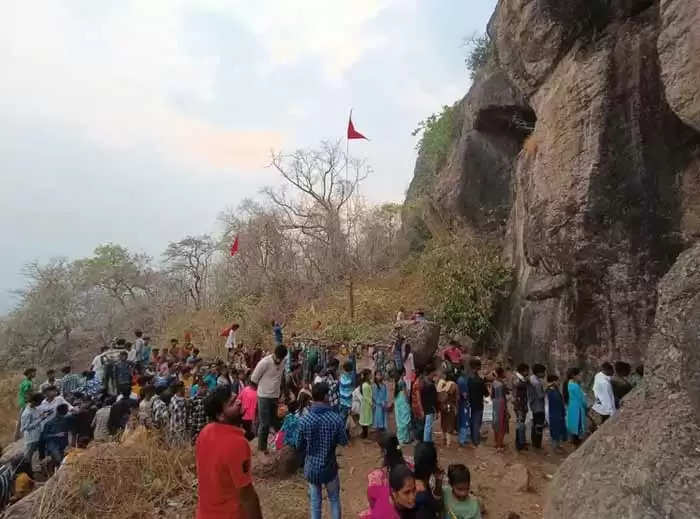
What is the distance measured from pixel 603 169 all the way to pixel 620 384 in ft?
12.9

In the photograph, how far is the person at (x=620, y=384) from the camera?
21.3 feet

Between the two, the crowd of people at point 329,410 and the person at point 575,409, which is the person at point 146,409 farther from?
the person at point 575,409

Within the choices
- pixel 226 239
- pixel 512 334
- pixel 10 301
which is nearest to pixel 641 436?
pixel 512 334

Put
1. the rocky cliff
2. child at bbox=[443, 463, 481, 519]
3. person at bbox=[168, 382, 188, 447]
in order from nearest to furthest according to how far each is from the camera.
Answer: child at bbox=[443, 463, 481, 519]
person at bbox=[168, 382, 188, 447]
the rocky cliff

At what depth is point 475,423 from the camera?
272 inches

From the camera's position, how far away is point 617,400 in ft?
21.3

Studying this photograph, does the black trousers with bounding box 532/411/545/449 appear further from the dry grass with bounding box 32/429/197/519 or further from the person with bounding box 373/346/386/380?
the dry grass with bounding box 32/429/197/519

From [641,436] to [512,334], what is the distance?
7350mm

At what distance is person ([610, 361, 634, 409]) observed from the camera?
21.3 ft

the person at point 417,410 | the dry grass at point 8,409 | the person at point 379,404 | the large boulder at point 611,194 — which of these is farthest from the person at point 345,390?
the dry grass at point 8,409

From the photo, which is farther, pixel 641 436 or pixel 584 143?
pixel 584 143

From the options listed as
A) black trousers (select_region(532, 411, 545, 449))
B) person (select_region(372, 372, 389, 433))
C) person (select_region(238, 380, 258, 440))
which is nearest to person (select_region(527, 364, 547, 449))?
black trousers (select_region(532, 411, 545, 449))

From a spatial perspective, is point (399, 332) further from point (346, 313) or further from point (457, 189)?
point (457, 189)

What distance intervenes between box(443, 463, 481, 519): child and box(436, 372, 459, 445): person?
146 inches
